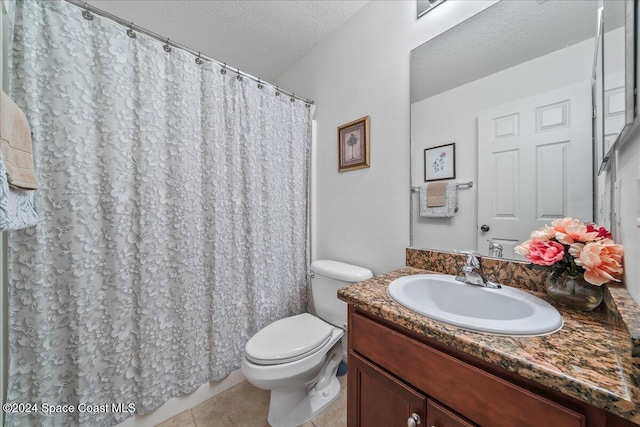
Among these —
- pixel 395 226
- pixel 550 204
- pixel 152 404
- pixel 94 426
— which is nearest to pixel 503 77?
pixel 550 204

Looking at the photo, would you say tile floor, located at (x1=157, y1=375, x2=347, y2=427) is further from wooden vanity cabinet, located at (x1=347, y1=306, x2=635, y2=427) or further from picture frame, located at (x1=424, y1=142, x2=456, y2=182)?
picture frame, located at (x1=424, y1=142, x2=456, y2=182)

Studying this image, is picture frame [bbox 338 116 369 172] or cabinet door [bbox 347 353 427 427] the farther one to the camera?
picture frame [bbox 338 116 369 172]

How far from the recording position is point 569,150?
794 millimetres

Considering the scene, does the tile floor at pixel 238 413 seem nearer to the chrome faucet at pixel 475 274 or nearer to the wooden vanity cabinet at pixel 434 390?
the wooden vanity cabinet at pixel 434 390

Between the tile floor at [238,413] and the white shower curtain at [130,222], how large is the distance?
0.48 feet

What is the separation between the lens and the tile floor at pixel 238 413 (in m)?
1.18

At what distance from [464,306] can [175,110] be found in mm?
1615

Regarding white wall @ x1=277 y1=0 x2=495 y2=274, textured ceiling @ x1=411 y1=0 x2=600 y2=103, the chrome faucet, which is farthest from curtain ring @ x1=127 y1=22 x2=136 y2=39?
the chrome faucet

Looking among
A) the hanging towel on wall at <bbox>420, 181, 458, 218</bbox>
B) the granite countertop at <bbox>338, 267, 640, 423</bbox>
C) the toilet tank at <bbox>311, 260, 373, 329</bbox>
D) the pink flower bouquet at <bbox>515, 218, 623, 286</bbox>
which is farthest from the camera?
the toilet tank at <bbox>311, 260, 373, 329</bbox>

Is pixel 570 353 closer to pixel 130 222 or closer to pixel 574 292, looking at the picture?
pixel 574 292

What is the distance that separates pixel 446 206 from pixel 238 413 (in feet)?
5.08

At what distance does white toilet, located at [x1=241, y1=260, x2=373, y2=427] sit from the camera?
106 cm

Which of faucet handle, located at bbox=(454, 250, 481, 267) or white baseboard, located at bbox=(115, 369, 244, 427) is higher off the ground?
faucet handle, located at bbox=(454, 250, 481, 267)

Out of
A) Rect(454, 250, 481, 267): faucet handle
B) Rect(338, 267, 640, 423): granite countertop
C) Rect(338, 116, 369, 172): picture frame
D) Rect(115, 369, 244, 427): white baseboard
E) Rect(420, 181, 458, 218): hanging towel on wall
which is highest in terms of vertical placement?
Rect(338, 116, 369, 172): picture frame
